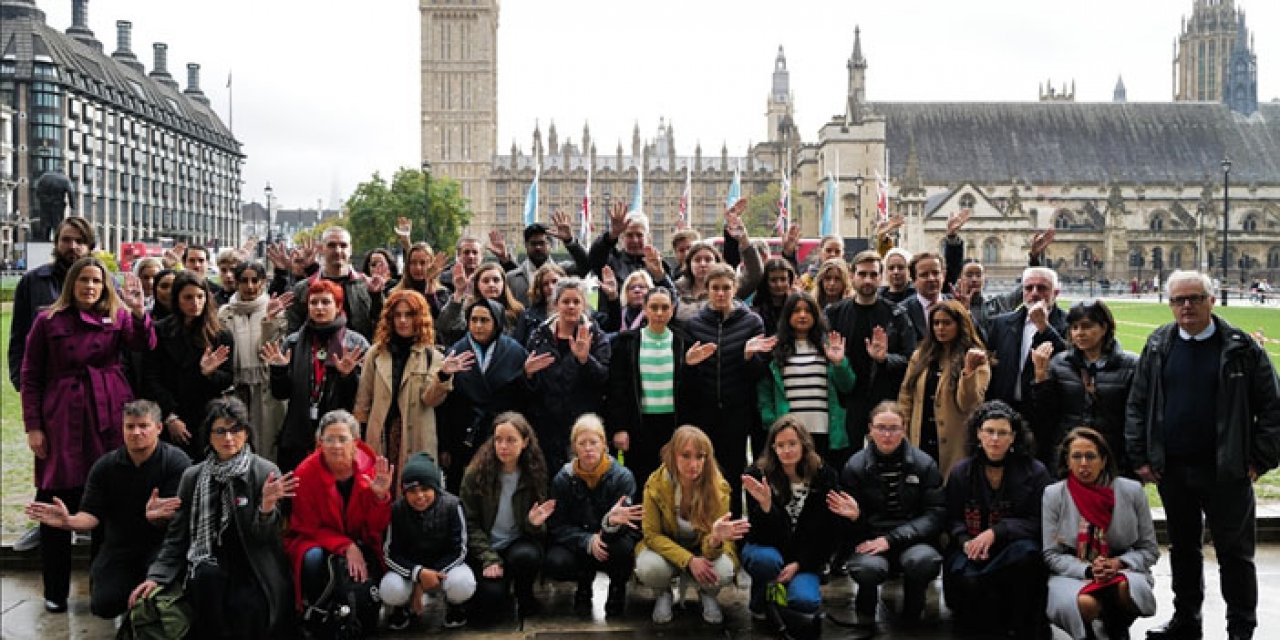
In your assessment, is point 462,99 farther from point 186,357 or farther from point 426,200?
point 186,357

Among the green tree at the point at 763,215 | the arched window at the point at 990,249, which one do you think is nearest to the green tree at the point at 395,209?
the green tree at the point at 763,215

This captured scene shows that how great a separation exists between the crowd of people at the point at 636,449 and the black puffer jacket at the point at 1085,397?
0.01 meters

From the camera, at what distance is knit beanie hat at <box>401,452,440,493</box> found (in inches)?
217

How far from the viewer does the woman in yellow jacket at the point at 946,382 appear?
607 centimetres

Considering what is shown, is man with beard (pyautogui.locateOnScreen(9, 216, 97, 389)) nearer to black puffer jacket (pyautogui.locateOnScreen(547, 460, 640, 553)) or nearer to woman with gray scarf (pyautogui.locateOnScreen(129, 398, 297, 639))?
woman with gray scarf (pyautogui.locateOnScreen(129, 398, 297, 639))

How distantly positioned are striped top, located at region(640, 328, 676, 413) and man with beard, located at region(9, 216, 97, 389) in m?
3.22

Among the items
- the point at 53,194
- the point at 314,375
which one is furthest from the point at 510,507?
the point at 53,194

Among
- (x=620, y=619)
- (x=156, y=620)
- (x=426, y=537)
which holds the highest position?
(x=426, y=537)

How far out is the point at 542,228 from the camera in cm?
827

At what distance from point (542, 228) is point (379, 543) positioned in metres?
3.32

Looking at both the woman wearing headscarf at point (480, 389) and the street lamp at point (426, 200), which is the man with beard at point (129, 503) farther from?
the street lamp at point (426, 200)

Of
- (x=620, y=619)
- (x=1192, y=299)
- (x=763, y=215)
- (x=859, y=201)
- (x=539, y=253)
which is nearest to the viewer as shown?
(x=1192, y=299)

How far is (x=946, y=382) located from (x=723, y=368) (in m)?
1.28

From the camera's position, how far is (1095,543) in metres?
5.27
